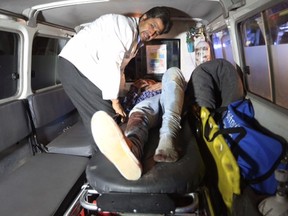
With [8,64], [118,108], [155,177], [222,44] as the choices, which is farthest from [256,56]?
[8,64]

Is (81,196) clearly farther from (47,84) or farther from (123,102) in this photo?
(47,84)

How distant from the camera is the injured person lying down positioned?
1.11m

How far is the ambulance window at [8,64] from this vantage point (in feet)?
7.31

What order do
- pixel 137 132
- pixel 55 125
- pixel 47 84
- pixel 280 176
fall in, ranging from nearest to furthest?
pixel 280 176
pixel 137 132
pixel 55 125
pixel 47 84

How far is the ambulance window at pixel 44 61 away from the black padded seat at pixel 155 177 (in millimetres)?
1813

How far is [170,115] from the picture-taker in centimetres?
167

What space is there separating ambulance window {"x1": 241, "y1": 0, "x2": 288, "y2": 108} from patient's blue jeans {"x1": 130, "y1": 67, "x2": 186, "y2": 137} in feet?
1.98

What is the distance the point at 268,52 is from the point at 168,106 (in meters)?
0.79

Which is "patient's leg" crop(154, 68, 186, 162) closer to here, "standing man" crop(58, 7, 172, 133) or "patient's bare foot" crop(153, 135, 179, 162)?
"patient's bare foot" crop(153, 135, 179, 162)

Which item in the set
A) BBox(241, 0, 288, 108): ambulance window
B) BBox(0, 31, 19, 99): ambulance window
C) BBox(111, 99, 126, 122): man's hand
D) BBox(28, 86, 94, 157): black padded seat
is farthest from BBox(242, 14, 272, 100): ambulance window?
BBox(0, 31, 19, 99): ambulance window

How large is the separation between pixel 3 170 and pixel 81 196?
110 centimetres

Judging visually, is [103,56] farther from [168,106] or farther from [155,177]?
[155,177]

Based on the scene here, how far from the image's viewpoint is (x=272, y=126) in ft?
5.06

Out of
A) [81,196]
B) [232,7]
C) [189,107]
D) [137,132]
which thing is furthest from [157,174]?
[232,7]
